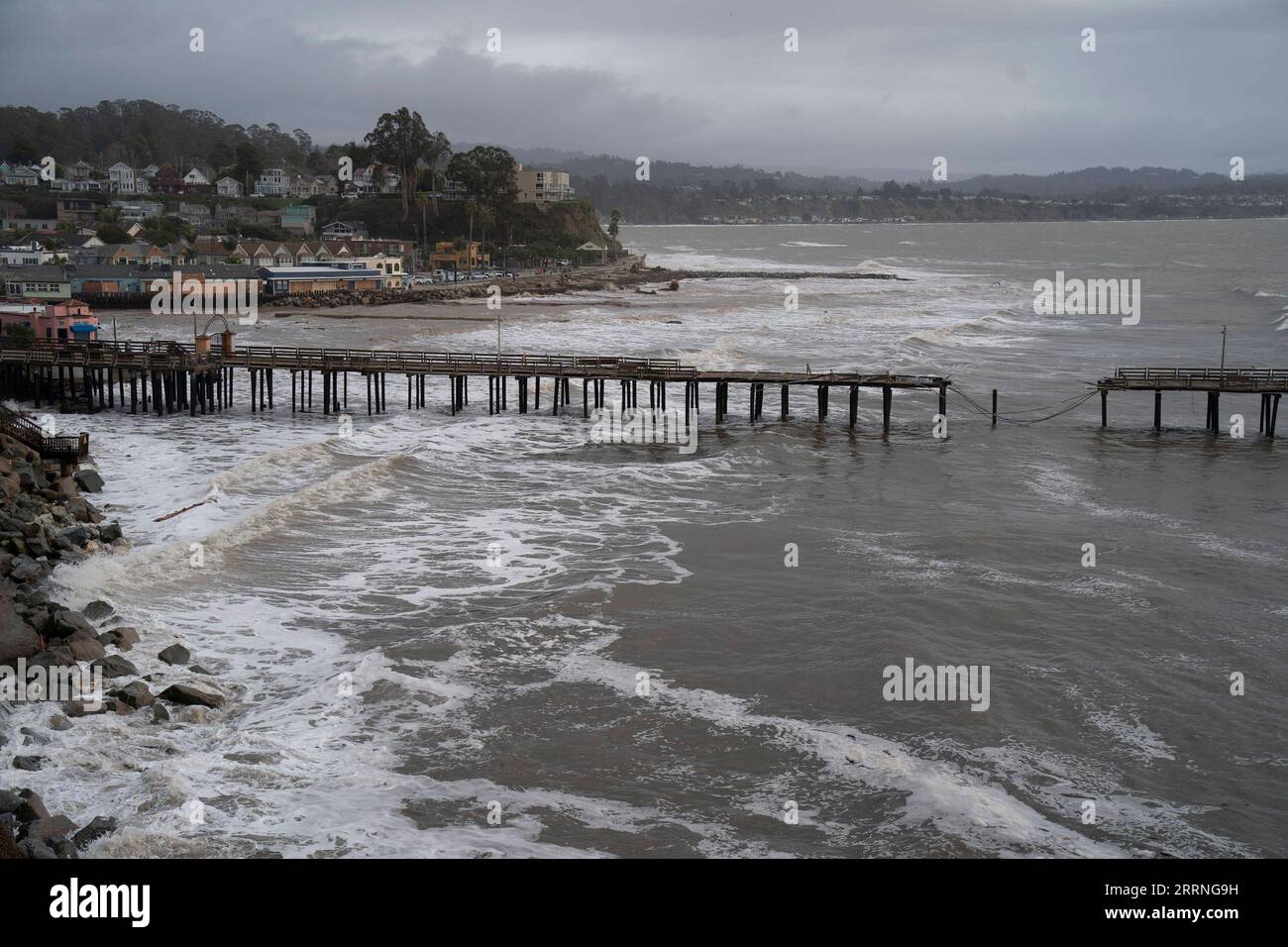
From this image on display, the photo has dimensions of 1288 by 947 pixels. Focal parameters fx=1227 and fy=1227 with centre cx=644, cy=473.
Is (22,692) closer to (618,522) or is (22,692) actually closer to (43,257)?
(618,522)

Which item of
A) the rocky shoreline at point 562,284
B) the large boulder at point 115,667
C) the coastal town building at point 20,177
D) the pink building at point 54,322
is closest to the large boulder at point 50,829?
the large boulder at point 115,667

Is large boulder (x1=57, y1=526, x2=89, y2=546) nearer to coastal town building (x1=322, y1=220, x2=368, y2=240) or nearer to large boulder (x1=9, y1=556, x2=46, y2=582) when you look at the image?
large boulder (x1=9, y1=556, x2=46, y2=582)

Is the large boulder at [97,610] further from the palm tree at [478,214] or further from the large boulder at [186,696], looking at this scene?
the palm tree at [478,214]

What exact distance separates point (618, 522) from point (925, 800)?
16.8 metres

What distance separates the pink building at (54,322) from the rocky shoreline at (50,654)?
28110 millimetres

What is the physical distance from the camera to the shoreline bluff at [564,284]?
103 metres

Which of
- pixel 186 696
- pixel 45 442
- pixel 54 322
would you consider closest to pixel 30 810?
pixel 186 696

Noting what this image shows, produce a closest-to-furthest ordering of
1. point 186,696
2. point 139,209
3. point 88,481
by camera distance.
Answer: point 186,696
point 88,481
point 139,209

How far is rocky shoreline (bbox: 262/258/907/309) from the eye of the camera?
336 ft

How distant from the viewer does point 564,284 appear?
125m

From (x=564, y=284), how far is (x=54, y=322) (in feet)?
234

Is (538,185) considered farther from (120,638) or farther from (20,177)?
(120,638)

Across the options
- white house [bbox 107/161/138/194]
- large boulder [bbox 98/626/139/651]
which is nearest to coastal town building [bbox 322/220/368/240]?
white house [bbox 107/161/138/194]
